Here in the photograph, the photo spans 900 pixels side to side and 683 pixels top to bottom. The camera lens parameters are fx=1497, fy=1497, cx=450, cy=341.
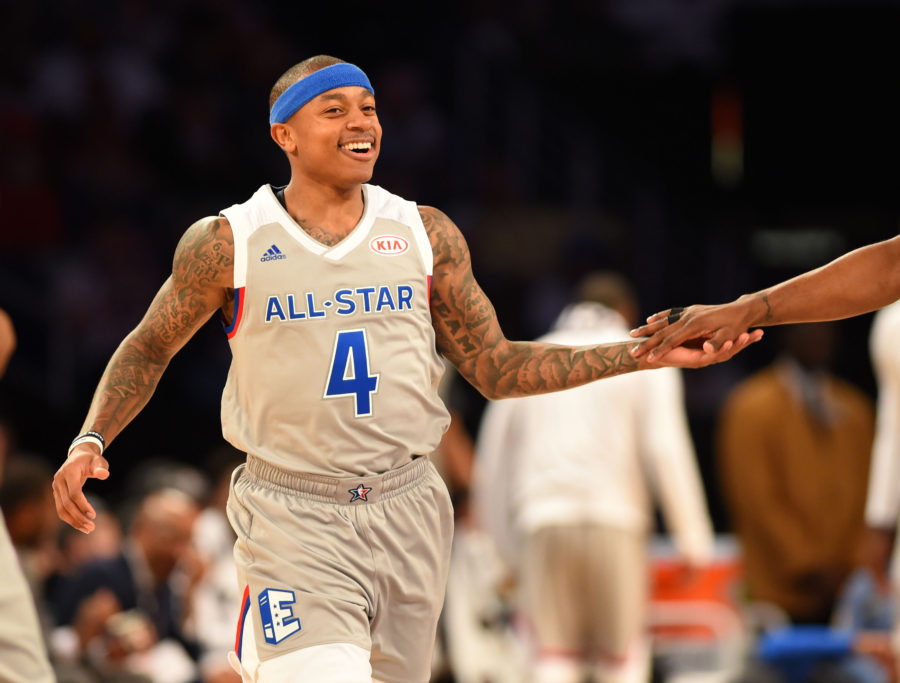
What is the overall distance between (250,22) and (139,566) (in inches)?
274

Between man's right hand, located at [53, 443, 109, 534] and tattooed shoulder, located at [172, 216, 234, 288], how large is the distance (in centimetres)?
59

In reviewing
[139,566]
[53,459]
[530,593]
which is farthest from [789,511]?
[53,459]

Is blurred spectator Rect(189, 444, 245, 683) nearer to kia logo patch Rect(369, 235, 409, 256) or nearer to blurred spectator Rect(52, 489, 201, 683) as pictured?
blurred spectator Rect(52, 489, 201, 683)

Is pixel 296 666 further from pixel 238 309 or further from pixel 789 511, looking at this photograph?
pixel 789 511

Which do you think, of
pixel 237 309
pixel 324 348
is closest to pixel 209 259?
pixel 237 309

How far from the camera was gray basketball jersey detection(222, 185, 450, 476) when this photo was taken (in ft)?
13.9

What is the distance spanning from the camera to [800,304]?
15.7 ft

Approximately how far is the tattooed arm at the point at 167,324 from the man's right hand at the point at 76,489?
1cm

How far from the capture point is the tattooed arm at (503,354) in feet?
15.0

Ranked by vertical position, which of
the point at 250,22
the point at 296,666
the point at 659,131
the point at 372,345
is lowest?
the point at 296,666

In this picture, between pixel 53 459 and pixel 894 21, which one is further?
pixel 894 21

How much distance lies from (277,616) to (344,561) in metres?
0.24

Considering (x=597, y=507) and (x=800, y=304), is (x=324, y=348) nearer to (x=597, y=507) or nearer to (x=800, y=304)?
(x=800, y=304)

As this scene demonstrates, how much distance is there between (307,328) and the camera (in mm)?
4242
